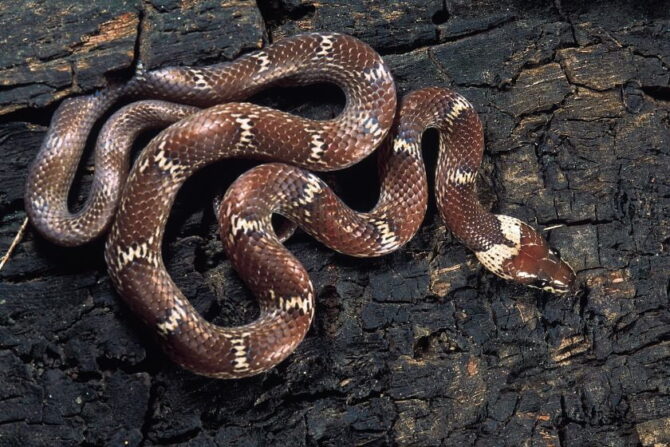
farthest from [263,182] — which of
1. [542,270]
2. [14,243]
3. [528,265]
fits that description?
[542,270]

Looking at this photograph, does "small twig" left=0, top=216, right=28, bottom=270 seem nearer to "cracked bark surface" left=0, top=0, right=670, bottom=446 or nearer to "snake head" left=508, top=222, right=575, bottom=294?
"cracked bark surface" left=0, top=0, right=670, bottom=446

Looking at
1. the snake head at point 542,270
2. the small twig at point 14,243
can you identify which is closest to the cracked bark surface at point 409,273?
the small twig at point 14,243

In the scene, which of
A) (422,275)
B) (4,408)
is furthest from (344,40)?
(4,408)

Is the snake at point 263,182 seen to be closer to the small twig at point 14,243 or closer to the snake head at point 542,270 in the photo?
the snake head at point 542,270

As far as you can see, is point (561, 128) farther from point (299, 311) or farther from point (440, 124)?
point (299, 311)

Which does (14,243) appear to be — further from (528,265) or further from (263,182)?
(528,265)
